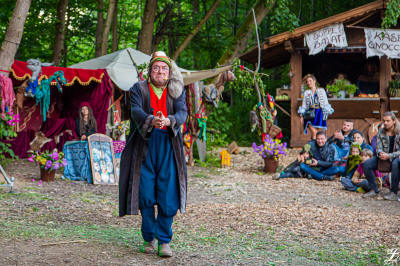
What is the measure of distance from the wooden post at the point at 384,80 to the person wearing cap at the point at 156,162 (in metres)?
11.4

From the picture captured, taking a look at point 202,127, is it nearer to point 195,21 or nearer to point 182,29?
point 182,29

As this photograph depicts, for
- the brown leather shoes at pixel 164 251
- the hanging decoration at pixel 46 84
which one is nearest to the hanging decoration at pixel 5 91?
the hanging decoration at pixel 46 84

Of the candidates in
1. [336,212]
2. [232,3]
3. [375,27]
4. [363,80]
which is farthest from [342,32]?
[232,3]

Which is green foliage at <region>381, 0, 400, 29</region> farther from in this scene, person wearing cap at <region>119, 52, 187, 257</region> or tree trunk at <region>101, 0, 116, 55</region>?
person wearing cap at <region>119, 52, 187, 257</region>

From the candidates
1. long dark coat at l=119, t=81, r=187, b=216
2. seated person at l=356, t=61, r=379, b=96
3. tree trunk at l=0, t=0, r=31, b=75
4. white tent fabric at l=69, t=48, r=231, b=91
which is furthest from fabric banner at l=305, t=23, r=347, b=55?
long dark coat at l=119, t=81, r=187, b=216

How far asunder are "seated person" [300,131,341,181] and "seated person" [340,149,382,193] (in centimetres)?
87

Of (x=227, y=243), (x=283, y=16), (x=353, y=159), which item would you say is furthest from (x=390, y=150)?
(x=283, y=16)

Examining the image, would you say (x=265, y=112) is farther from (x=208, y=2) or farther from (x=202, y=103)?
(x=208, y=2)

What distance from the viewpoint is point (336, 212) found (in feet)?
22.4

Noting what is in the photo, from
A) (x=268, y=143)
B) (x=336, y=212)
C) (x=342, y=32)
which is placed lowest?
(x=336, y=212)

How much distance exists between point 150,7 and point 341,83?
570cm

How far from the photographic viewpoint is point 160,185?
436 centimetres

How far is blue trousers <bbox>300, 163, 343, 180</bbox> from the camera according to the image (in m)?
9.96

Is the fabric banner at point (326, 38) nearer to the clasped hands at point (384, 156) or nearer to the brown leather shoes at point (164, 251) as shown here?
the clasped hands at point (384, 156)
